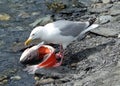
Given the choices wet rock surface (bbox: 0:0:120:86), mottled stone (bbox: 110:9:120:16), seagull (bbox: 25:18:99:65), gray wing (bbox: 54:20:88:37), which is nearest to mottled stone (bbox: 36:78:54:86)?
wet rock surface (bbox: 0:0:120:86)

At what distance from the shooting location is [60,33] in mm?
8156

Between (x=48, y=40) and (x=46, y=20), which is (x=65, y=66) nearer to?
(x=48, y=40)

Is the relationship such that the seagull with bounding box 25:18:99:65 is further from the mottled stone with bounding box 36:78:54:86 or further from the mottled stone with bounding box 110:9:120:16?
the mottled stone with bounding box 110:9:120:16

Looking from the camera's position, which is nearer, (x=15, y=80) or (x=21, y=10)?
(x=15, y=80)

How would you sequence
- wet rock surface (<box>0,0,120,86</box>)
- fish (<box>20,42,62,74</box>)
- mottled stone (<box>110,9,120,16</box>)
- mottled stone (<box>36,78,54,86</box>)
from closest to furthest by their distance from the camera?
1. wet rock surface (<box>0,0,120,86</box>)
2. mottled stone (<box>36,78,54,86</box>)
3. fish (<box>20,42,62,74</box>)
4. mottled stone (<box>110,9,120,16</box>)

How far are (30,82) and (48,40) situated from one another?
899 mm

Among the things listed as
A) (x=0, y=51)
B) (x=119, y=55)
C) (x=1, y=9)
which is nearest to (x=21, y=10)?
(x=1, y=9)

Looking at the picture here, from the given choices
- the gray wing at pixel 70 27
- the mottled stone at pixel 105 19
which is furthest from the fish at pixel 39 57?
the mottled stone at pixel 105 19

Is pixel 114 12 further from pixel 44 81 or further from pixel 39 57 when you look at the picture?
pixel 44 81

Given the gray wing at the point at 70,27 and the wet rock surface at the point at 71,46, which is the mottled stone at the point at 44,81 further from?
the gray wing at the point at 70,27

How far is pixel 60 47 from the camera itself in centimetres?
870

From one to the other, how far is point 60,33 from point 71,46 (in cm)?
76

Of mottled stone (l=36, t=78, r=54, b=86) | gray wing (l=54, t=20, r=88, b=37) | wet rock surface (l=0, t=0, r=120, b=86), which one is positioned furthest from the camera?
gray wing (l=54, t=20, r=88, b=37)

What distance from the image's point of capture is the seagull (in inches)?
320
